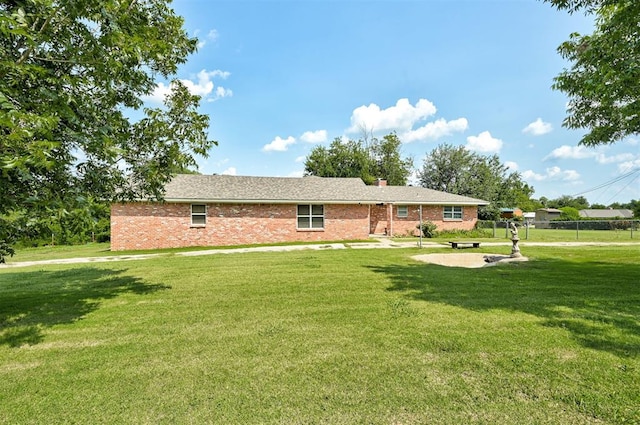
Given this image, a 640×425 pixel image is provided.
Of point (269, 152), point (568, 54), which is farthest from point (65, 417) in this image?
point (269, 152)

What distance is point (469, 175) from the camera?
41.8m

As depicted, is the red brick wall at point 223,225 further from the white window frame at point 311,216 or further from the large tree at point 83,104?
the large tree at point 83,104

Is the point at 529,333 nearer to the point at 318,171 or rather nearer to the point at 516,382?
the point at 516,382

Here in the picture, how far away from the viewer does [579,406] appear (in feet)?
8.66

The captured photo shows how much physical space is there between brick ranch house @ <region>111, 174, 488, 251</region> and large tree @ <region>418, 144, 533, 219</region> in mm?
25113

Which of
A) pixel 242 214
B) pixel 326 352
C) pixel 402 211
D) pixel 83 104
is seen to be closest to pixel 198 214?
pixel 242 214

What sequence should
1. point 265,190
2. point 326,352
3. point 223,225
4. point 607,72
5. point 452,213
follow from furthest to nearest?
point 452,213 → point 265,190 → point 223,225 → point 607,72 → point 326,352

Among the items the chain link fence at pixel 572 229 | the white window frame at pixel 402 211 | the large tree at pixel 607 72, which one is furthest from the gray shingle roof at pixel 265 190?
the large tree at pixel 607 72

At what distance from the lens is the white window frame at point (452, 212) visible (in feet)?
78.2

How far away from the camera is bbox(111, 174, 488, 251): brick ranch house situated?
54.4ft

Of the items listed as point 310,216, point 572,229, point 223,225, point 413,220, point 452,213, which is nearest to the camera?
point 223,225

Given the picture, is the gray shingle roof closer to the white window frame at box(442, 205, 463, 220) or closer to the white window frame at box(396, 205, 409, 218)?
the white window frame at box(396, 205, 409, 218)

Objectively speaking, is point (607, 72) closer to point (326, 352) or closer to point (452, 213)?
point (326, 352)

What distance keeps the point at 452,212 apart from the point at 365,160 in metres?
19.6
